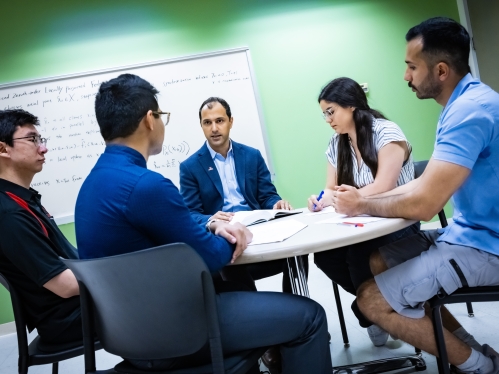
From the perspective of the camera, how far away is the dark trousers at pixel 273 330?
4.12 feet

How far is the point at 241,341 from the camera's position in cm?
126

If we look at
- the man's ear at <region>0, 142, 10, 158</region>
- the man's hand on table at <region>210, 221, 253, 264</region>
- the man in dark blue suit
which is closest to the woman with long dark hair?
the man in dark blue suit

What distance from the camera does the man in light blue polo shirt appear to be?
145 cm

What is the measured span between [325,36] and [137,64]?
1723 mm

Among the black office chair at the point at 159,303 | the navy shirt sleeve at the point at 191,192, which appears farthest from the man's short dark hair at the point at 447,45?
the navy shirt sleeve at the point at 191,192

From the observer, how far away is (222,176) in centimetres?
281

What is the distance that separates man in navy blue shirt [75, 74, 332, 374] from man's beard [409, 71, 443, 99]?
0.85 m

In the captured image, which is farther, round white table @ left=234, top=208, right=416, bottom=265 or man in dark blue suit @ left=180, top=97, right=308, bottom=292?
man in dark blue suit @ left=180, top=97, right=308, bottom=292

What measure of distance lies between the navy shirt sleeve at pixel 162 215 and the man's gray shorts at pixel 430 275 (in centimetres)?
66

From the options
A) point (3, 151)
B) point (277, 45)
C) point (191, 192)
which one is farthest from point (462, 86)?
point (277, 45)

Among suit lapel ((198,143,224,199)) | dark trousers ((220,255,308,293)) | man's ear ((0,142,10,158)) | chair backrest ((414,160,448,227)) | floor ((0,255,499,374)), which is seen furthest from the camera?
suit lapel ((198,143,224,199))

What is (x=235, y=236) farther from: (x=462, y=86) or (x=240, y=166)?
(x=240, y=166)

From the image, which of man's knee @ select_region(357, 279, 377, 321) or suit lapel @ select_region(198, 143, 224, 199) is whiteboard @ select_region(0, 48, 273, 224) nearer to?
suit lapel @ select_region(198, 143, 224, 199)

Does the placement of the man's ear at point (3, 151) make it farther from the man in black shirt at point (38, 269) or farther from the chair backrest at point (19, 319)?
the chair backrest at point (19, 319)
